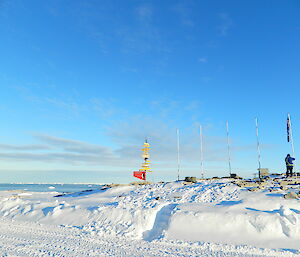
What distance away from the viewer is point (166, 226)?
1342 centimetres

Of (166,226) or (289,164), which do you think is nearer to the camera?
(166,226)

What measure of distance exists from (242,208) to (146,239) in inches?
223

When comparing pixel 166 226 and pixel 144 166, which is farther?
pixel 144 166

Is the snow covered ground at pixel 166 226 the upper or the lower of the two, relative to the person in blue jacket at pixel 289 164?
lower

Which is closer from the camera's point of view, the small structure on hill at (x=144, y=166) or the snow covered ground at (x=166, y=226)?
the snow covered ground at (x=166, y=226)

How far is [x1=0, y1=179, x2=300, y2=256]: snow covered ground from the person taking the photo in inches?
420

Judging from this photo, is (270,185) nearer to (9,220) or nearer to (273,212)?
(273,212)

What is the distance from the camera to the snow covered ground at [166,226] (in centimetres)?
1067

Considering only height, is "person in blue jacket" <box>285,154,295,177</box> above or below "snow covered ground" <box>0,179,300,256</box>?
above

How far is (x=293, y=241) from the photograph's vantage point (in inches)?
447

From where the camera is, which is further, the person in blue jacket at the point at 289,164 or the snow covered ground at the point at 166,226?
the person in blue jacket at the point at 289,164

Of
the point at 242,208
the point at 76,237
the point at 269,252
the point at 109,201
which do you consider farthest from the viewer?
the point at 109,201

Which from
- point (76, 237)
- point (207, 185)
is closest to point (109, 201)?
point (76, 237)

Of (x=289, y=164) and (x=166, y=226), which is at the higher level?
(x=289, y=164)
